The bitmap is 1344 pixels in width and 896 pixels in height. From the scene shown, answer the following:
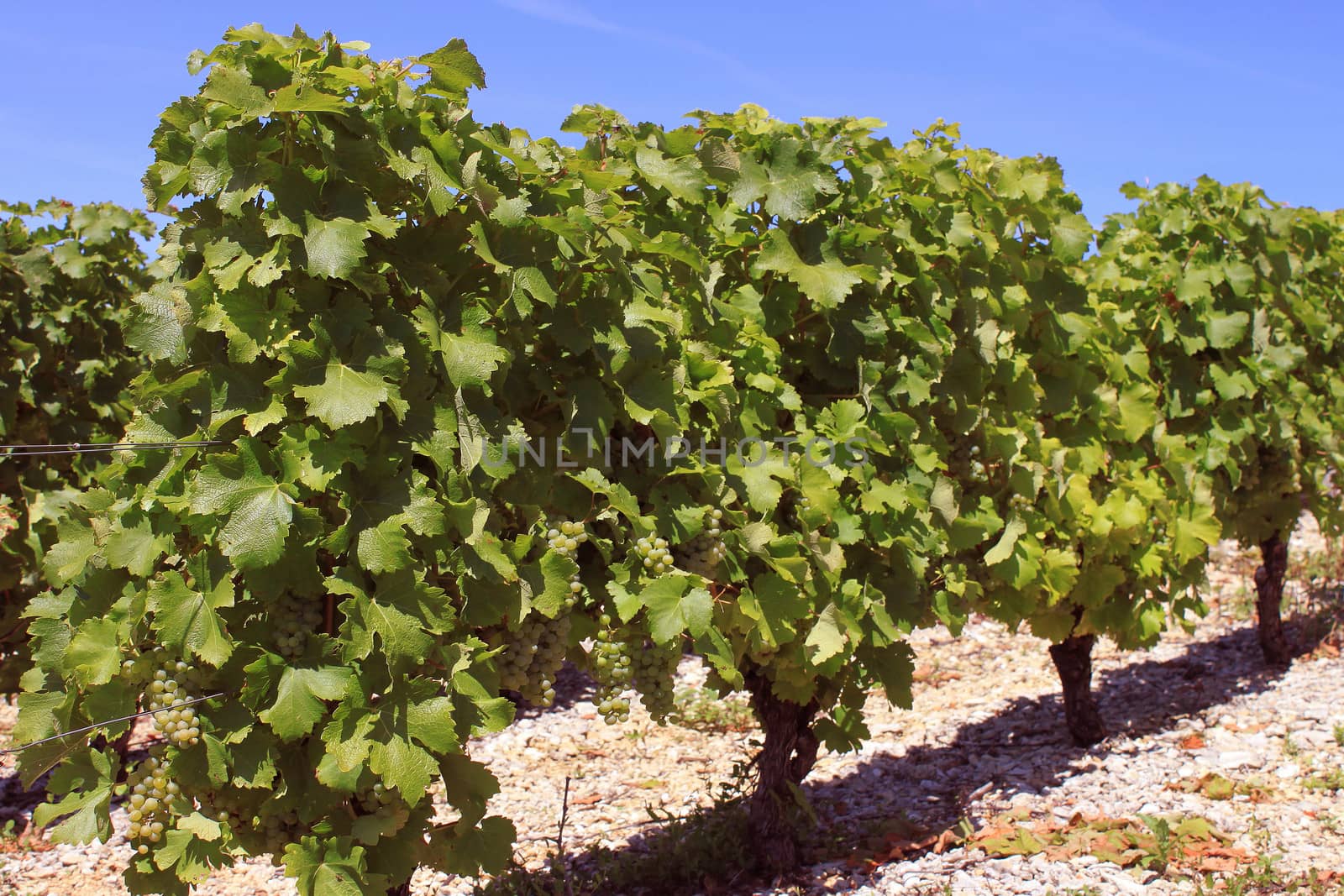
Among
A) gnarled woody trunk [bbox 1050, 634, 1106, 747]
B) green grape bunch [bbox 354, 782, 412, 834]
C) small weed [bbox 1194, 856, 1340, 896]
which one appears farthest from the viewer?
gnarled woody trunk [bbox 1050, 634, 1106, 747]

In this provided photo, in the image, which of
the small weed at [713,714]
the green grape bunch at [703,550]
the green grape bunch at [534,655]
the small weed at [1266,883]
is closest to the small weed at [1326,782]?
the small weed at [1266,883]

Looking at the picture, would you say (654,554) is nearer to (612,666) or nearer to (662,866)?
(612,666)

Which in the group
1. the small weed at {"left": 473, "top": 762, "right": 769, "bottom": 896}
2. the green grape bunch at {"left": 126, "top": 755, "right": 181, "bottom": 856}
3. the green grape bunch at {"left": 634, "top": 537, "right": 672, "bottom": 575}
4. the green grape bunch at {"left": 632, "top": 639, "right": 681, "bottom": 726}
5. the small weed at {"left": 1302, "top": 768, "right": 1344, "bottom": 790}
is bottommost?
the small weed at {"left": 1302, "top": 768, "right": 1344, "bottom": 790}

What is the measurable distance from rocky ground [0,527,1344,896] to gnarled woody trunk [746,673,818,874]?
0.14m

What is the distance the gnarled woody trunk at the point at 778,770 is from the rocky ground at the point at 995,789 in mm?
139

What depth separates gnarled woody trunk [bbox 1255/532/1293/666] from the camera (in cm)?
738

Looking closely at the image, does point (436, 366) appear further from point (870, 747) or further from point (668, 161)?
point (870, 747)

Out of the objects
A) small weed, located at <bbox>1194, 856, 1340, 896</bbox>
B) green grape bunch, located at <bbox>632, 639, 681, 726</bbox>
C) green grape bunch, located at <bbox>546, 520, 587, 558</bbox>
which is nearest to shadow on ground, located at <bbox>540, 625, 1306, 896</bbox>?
small weed, located at <bbox>1194, 856, 1340, 896</bbox>

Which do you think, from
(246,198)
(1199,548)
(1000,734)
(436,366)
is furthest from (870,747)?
(246,198)

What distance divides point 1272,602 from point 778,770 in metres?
4.45

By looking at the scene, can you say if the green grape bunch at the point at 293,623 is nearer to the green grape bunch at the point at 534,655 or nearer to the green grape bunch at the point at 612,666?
the green grape bunch at the point at 534,655

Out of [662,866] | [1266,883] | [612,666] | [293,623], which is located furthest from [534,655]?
[1266,883]

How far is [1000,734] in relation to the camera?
21.6 feet

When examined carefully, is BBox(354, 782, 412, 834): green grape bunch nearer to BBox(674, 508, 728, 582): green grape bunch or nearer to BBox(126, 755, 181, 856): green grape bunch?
BBox(126, 755, 181, 856): green grape bunch
